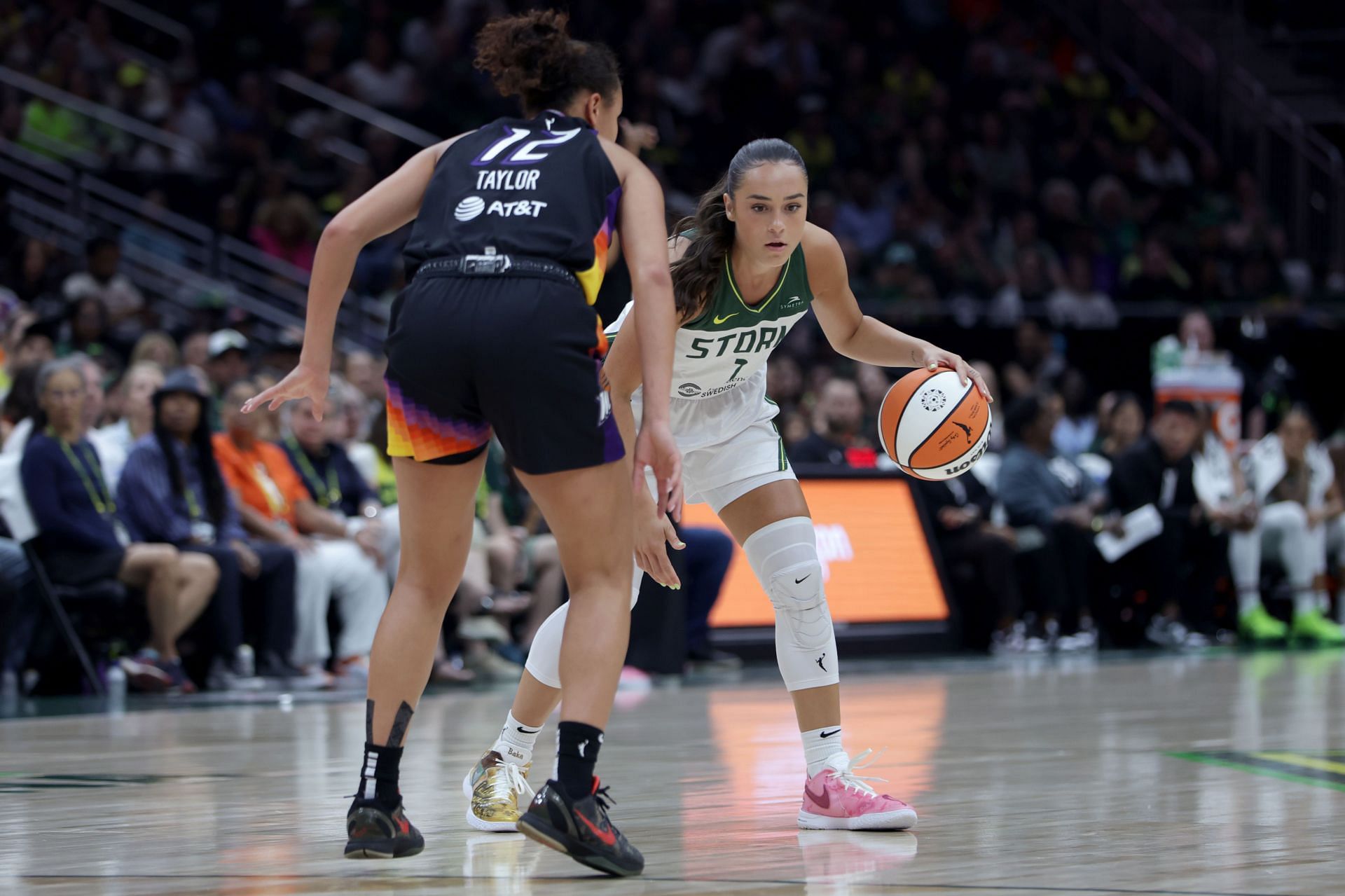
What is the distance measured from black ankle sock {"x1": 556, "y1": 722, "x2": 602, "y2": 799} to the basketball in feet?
5.65

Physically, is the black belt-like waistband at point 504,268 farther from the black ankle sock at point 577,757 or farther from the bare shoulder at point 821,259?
the bare shoulder at point 821,259

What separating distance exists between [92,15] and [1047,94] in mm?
10468

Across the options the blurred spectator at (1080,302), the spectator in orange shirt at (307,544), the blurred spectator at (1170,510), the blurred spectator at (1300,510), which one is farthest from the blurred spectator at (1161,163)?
the spectator in orange shirt at (307,544)

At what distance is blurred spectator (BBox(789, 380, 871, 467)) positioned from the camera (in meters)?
11.6

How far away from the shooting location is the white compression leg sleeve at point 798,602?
176 inches

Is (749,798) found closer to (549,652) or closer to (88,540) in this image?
(549,652)

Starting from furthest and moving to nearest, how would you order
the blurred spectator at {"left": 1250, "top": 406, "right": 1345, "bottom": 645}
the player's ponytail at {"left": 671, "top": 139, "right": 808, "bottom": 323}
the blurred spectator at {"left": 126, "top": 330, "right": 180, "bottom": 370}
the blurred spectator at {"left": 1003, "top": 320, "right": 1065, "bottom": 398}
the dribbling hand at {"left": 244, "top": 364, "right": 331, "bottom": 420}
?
the blurred spectator at {"left": 1003, "top": 320, "right": 1065, "bottom": 398} → the blurred spectator at {"left": 1250, "top": 406, "right": 1345, "bottom": 645} → the blurred spectator at {"left": 126, "top": 330, "right": 180, "bottom": 370} → the player's ponytail at {"left": 671, "top": 139, "right": 808, "bottom": 323} → the dribbling hand at {"left": 244, "top": 364, "right": 331, "bottom": 420}

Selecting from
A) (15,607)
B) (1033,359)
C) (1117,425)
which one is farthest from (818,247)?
(1033,359)

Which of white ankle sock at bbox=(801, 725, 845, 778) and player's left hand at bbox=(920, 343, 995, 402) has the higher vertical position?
player's left hand at bbox=(920, 343, 995, 402)

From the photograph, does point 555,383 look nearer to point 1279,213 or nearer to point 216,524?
point 216,524

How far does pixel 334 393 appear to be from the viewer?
34.1 feet

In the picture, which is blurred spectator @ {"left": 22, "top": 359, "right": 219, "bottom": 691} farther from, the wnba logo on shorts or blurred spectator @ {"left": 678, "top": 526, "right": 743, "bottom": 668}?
the wnba logo on shorts

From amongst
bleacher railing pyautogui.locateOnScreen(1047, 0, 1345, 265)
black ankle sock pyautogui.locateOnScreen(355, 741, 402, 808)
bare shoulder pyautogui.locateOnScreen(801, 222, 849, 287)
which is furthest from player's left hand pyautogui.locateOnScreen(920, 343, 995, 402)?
bleacher railing pyautogui.locateOnScreen(1047, 0, 1345, 265)

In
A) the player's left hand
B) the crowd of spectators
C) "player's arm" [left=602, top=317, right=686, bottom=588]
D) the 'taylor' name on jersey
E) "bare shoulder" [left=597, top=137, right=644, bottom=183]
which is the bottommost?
"player's arm" [left=602, top=317, right=686, bottom=588]
